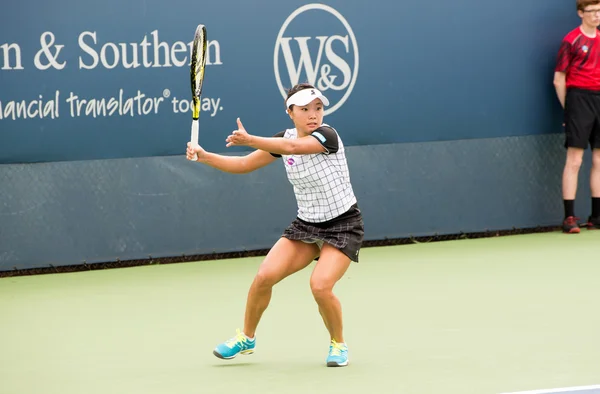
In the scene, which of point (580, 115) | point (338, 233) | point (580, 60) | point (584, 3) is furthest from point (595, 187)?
point (338, 233)

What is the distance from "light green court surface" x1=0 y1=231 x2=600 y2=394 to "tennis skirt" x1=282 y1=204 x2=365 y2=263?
0.54 meters

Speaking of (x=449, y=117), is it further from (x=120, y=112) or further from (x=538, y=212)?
(x=120, y=112)

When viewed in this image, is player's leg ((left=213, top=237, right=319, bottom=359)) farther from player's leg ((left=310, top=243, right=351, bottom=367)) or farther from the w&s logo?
the w&s logo

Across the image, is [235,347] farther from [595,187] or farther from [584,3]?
[584,3]

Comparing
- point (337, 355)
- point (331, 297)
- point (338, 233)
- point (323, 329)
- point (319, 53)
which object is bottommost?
point (323, 329)

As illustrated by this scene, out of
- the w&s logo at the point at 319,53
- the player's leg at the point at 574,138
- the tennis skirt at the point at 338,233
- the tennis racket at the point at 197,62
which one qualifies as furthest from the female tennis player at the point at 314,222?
the player's leg at the point at 574,138

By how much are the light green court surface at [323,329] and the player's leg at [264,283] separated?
0.27 feet

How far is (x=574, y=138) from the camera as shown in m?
9.37

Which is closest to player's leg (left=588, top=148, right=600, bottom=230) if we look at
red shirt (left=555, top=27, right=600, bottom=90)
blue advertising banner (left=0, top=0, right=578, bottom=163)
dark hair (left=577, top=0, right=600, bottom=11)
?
blue advertising banner (left=0, top=0, right=578, bottom=163)

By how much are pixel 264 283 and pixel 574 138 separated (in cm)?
467

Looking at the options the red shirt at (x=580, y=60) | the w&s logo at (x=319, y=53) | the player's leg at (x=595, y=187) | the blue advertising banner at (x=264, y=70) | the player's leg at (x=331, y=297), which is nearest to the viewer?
the player's leg at (x=331, y=297)

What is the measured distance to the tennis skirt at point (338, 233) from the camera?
215 inches

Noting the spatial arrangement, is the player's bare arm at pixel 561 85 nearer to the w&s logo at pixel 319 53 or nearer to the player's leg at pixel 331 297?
the w&s logo at pixel 319 53

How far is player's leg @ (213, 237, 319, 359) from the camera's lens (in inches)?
215
